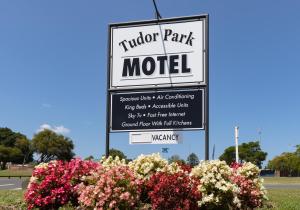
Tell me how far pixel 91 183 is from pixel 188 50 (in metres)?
5.64

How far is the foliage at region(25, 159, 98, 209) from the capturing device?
345 inches

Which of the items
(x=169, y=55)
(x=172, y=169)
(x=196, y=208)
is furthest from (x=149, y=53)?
(x=196, y=208)

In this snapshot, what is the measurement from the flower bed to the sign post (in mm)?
3339

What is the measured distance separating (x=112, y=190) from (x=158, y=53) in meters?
6.04

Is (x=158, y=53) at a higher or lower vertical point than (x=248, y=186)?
higher

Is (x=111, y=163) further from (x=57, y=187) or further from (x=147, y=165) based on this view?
(x=57, y=187)

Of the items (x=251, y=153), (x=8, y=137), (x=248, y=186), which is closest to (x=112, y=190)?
(x=248, y=186)

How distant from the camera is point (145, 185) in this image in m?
8.30

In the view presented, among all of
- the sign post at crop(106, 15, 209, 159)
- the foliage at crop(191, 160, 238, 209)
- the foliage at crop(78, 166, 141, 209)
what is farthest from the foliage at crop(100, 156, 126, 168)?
the sign post at crop(106, 15, 209, 159)

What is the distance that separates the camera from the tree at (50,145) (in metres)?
82.8

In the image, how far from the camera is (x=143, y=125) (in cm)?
1255

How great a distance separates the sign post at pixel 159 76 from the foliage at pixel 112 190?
4.46m

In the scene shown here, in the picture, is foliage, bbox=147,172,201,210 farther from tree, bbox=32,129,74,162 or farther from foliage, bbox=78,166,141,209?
tree, bbox=32,129,74,162

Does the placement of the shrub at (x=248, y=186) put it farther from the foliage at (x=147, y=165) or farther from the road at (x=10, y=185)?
the road at (x=10, y=185)
